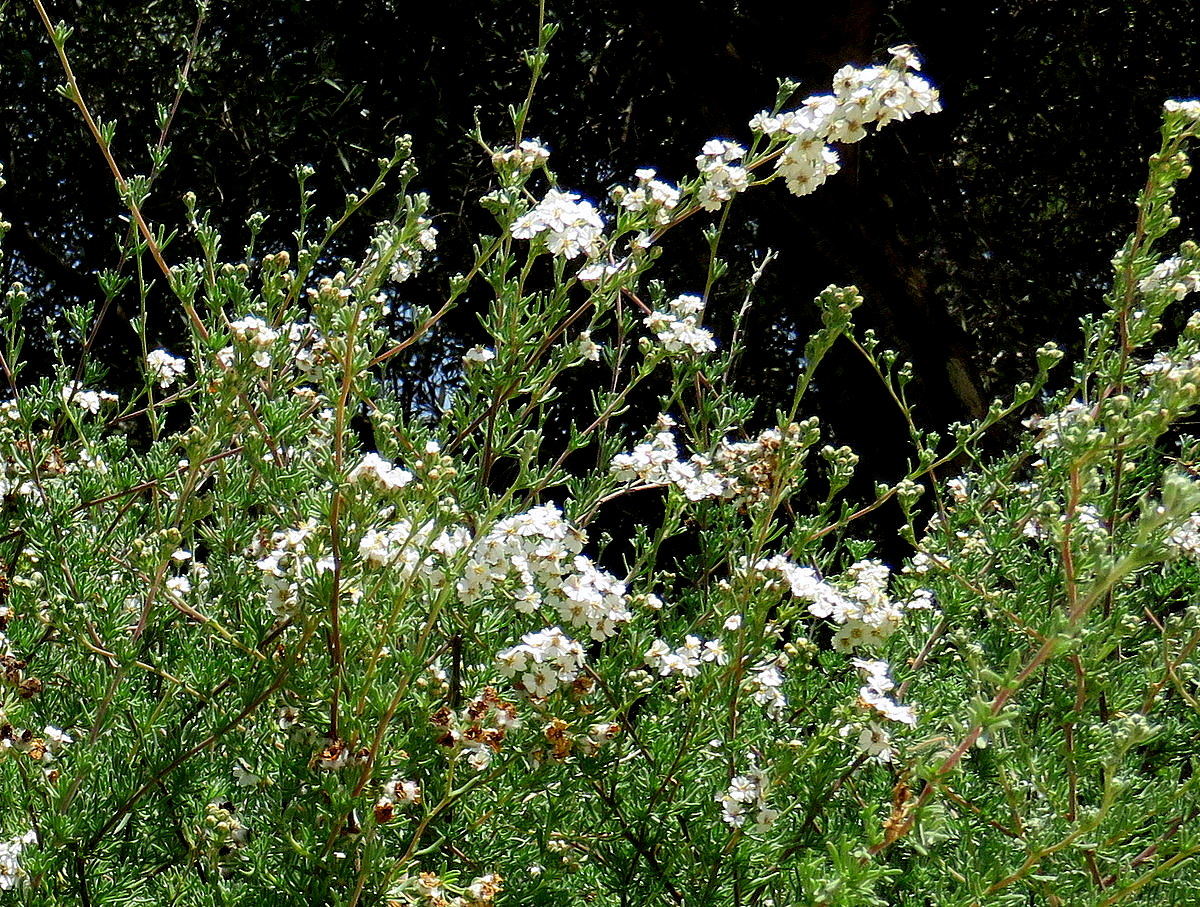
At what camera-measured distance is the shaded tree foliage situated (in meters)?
4.75

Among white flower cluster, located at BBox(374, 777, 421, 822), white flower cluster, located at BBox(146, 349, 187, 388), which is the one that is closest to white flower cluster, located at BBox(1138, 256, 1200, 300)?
white flower cluster, located at BBox(374, 777, 421, 822)

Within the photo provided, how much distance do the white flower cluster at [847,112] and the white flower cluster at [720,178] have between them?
0.21 feet

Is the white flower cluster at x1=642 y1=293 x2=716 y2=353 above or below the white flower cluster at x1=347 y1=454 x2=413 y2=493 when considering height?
above

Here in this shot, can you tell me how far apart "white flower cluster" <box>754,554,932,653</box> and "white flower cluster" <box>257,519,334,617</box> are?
528 millimetres

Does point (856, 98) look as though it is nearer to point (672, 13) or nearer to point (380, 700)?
point (380, 700)

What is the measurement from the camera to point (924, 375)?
4.22m

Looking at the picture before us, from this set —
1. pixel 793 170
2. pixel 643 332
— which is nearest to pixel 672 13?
pixel 643 332

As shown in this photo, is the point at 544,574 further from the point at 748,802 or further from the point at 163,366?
the point at 163,366

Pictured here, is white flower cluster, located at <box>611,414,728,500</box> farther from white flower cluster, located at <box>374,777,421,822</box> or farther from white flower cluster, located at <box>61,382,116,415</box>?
white flower cluster, located at <box>61,382,116,415</box>

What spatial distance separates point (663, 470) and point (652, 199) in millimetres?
405

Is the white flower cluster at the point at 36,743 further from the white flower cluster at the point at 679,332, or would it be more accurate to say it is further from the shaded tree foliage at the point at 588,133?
the shaded tree foliage at the point at 588,133

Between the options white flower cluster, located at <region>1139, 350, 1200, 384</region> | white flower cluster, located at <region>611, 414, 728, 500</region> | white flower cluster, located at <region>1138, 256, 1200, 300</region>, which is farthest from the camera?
white flower cluster, located at <region>611, 414, 728, 500</region>

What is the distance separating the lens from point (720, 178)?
70.7 inches

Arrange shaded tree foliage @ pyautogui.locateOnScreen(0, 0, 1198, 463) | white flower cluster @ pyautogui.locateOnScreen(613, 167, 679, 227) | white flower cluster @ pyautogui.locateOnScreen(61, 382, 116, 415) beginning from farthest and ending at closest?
shaded tree foliage @ pyautogui.locateOnScreen(0, 0, 1198, 463)
white flower cluster @ pyautogui.locateOnScreen(61, 382, 116, 415)
white flower cluster @ pyautogui.locateOnScreen(613, 167, 679, 227)
